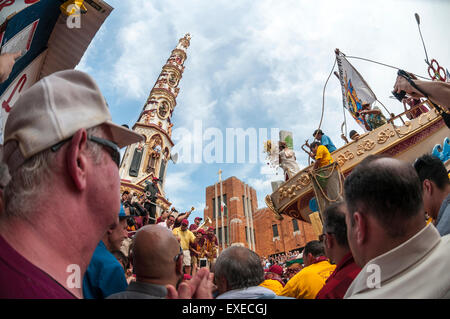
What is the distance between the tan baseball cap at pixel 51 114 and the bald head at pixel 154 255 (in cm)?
92

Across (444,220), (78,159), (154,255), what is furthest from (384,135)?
(78,159)

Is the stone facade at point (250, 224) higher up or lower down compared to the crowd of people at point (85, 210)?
higher up

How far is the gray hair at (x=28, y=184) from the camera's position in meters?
0.76

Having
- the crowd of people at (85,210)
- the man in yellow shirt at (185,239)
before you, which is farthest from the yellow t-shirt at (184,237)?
the crowd of people at (85,210)

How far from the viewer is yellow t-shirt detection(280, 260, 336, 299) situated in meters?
2.61

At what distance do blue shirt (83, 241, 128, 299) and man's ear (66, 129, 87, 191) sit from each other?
4.01ft

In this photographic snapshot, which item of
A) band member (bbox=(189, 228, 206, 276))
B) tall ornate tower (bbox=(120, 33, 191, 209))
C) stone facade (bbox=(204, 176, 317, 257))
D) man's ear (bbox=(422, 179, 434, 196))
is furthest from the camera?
stone facade (bbox=(204, 176, 317, 257))

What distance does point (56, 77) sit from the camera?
939 millimetres

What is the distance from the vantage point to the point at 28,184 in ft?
2.60

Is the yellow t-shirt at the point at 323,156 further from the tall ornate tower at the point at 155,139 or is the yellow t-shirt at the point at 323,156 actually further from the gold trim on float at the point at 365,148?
the tall ornate tower at the point at 155,139

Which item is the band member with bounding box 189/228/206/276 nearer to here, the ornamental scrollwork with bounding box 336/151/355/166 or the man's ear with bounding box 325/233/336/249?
the ornamental scrollwork with bounding box 336/151/355/166

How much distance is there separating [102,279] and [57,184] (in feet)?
4.14

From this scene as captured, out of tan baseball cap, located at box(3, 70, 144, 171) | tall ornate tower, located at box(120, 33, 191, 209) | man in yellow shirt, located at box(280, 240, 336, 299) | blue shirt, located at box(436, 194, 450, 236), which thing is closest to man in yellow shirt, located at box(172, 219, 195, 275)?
man in yellow shirt, located at box(280, 240, 336, 299)
